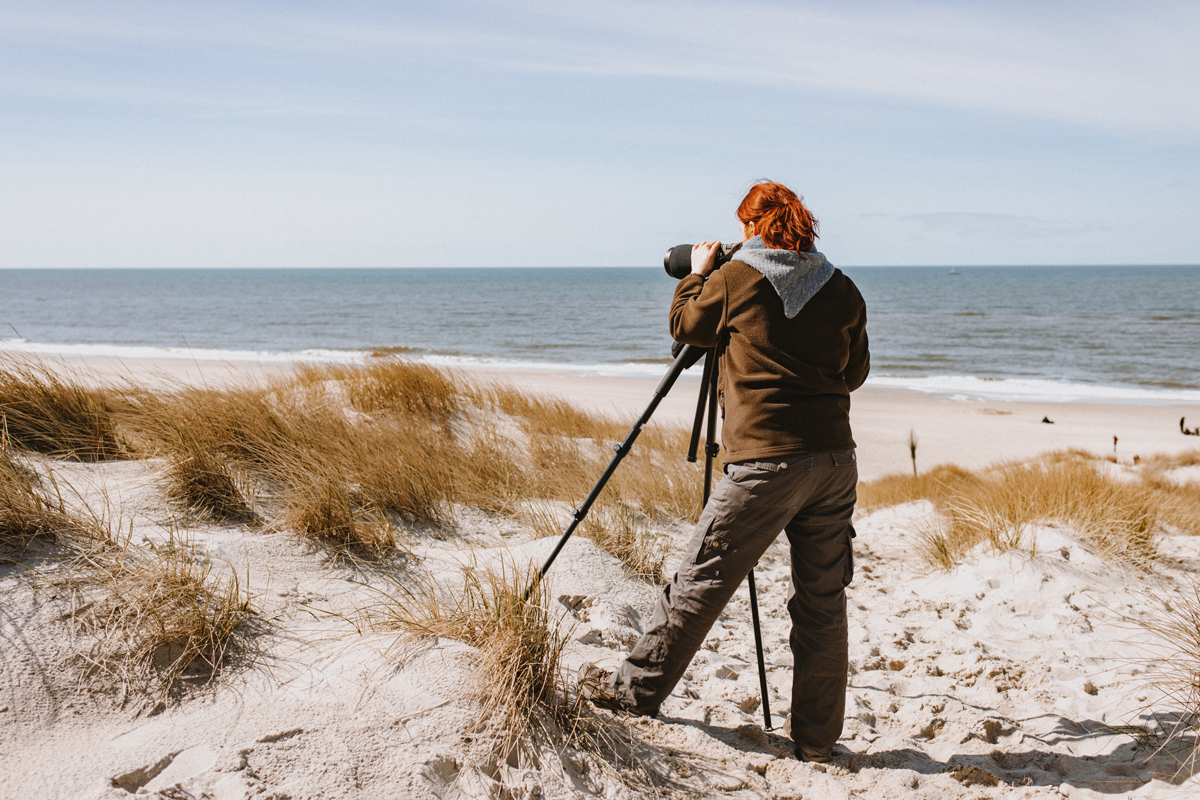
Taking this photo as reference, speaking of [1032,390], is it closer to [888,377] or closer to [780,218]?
[888,377]

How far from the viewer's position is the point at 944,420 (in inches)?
458

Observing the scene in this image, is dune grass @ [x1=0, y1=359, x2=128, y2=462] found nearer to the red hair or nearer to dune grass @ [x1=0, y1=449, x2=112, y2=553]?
dune grass @ [x1=0, y1=449, x2=112, y2=553]

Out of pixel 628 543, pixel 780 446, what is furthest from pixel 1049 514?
pixel 780 446

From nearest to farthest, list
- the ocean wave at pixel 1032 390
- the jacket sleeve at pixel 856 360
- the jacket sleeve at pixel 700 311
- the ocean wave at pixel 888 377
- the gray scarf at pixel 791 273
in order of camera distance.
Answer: the gray scarf at pixel 791 273
the jacket sleeve at pixel 700 311
the jacket sleeve at pixel 856 360
the ocean wave at pixel 1032 390
the ocean wave at pixel 888 377

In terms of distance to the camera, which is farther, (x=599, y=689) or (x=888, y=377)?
(x=888, y=377)

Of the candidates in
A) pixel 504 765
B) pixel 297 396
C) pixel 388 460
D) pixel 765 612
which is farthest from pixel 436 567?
pixel 297 396

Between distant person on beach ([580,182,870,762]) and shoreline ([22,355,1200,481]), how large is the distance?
477 centimetres

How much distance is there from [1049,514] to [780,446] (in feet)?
11.7

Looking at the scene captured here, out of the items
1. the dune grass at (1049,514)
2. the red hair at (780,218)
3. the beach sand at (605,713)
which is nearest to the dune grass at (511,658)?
the beach sand at (605,713)

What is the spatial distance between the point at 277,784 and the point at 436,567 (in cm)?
158

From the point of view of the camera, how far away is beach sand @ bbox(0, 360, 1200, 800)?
1868 millimetres

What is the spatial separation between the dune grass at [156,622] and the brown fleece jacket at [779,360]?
71.9 inches

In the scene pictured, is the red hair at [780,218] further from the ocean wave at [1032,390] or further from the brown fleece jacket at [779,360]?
the ocean wave at [1032,390]

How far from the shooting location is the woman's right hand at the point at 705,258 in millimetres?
2312
